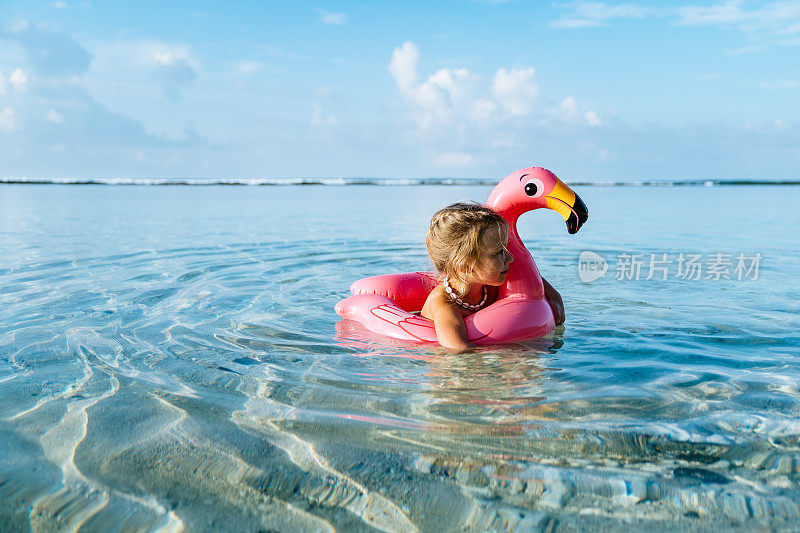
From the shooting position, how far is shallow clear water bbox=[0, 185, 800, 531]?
6.38 feet

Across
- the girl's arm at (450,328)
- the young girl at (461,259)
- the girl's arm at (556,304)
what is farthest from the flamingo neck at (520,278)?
the girl's arm at (450,328)

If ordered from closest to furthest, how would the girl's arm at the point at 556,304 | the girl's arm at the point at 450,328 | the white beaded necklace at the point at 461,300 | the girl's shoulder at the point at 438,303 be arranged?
1. the girl's arm at the point at 450,328
2. the girl's shoulder at the point at 438,303
3. the white beaded necklace at the point at 461,300
4. the girl's arm at the point at 556,304

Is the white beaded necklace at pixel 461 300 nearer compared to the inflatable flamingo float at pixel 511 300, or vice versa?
the inflatable flamingo float at pixel 511 300

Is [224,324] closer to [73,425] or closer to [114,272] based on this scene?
[73,425]

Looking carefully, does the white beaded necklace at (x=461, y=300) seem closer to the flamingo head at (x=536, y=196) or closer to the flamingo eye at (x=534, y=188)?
the flamingo head at (x=536, y=196)

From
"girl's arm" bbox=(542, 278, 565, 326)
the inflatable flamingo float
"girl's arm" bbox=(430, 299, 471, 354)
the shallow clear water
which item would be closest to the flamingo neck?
the inflatable flamingo float

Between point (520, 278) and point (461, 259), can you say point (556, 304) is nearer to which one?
point (520, 278)

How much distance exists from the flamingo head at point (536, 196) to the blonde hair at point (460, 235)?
1.38ft

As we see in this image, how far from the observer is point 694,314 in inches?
184

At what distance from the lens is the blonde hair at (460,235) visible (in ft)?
12.6

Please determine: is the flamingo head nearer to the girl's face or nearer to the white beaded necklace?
the girl's face

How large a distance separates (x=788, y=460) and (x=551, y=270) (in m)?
4.72

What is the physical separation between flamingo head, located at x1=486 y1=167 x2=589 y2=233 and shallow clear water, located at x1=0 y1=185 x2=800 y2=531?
843mm

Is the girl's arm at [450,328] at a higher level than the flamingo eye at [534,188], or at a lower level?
lower
